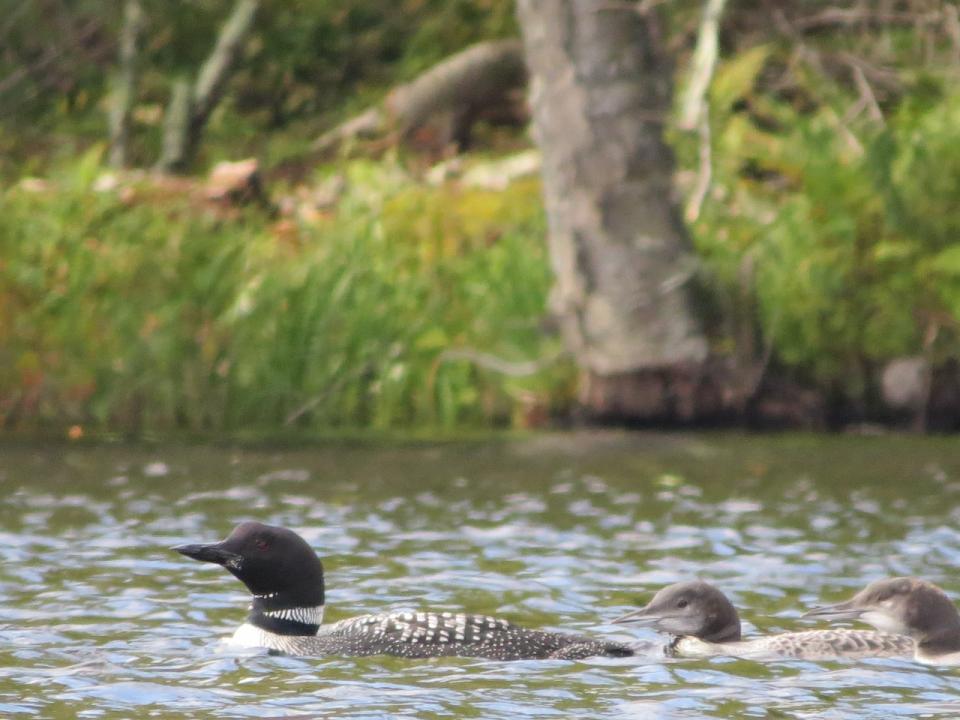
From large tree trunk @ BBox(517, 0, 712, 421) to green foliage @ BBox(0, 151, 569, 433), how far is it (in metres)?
0.38

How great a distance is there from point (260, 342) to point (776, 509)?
15.1ft

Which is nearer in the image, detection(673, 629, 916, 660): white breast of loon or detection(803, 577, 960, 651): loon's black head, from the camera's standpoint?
detection(673, 629, 916, 660): white breast of loon

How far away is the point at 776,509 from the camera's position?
1112 cm

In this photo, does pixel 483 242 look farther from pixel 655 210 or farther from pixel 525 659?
pixel 525 659

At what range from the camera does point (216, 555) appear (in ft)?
26.3

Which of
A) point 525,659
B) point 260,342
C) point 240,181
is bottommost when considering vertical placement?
point 525,659

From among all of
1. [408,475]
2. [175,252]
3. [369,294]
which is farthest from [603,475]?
[175,252]

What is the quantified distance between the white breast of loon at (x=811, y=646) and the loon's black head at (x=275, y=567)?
145 cm

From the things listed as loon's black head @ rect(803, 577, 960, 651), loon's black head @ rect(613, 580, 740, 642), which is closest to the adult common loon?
loon's black head @ rect(613, 580, 740, 642)

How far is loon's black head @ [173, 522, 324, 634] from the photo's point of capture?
8.03 meters

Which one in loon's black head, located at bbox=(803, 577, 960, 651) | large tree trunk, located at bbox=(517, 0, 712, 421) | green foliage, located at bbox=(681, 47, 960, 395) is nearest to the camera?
loon's black head, located at bbox=(803, 577, 960, 651)

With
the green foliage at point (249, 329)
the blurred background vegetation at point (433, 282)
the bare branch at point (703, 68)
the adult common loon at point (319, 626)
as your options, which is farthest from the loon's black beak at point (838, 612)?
the green foliage at point (249, 329)

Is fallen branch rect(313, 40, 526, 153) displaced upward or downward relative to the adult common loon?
upward

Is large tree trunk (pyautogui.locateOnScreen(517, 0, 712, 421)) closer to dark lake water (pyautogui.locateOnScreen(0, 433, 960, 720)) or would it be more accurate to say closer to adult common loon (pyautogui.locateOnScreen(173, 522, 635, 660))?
dark lake water (pyautogui.locateOnScreen(0, 433, 960, 720))
